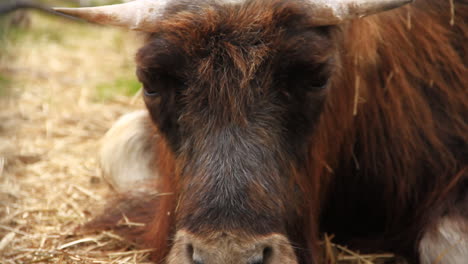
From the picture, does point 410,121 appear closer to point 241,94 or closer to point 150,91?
point 241,94

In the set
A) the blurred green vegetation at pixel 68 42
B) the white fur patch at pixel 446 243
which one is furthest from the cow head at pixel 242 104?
the blurred green vegetation at pixel 68 42

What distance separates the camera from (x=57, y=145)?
6.29m

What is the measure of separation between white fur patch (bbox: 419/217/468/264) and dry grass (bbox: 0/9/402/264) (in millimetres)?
338

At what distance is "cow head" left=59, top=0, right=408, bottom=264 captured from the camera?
2.88 metres

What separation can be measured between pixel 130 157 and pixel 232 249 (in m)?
2.41

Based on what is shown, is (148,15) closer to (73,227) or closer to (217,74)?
(217,74)

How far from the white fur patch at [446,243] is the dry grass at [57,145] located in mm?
338

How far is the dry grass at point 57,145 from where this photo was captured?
4121mm

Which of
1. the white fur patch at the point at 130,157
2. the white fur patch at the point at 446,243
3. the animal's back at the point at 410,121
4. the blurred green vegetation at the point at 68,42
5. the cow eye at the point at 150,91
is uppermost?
the cow eye at the point at 150,91

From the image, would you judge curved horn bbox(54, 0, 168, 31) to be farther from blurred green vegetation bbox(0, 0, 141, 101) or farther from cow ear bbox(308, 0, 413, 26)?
blurred green vegetation bbox(0, 0, 141, 101)

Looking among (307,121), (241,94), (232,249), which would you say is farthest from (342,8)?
(232,249)

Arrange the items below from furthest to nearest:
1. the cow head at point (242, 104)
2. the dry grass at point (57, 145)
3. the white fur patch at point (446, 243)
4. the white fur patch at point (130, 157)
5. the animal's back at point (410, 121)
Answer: the white fur patch at point (130, 157) < the dry grass at point (57, 145) < the animal's back at point (410, 121) < the white fur patch at point (446, 243) < the cow head at point (242, 104)

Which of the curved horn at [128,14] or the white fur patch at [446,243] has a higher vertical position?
the curved horn at [128,14]

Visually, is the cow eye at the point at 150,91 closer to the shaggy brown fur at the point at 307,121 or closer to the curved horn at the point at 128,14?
the shaggy brown fur at the point at 307,121
